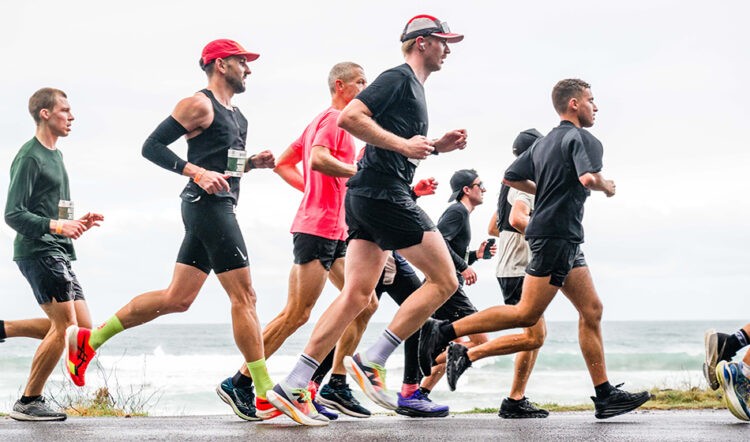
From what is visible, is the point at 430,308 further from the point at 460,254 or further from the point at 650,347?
the point at 650,347

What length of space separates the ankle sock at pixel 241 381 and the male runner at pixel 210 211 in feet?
0.44

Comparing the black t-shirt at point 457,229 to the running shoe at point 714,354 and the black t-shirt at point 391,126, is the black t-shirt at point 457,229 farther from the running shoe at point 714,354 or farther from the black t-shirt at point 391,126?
the black t-shirt at point 391,126

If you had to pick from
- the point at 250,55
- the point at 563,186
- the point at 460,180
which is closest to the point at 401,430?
the point at 563,186

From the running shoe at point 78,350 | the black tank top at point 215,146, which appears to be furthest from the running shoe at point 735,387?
the running shoe at point 78,350

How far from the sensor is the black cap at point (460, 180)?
876cm

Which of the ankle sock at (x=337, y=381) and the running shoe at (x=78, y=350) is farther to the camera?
the ankle sock at (x=337, y=381)

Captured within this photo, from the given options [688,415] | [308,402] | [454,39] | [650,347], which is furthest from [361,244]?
[650,347]

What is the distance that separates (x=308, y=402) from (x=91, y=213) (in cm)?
217


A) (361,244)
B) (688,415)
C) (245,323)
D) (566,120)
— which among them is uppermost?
(566,120)

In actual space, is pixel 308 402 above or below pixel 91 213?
below

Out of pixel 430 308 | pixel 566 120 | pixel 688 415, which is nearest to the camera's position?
pixel 430 308

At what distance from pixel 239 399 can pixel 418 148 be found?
2132mm

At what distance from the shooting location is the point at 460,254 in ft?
28.2

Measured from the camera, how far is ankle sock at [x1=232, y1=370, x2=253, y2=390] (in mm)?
6387
